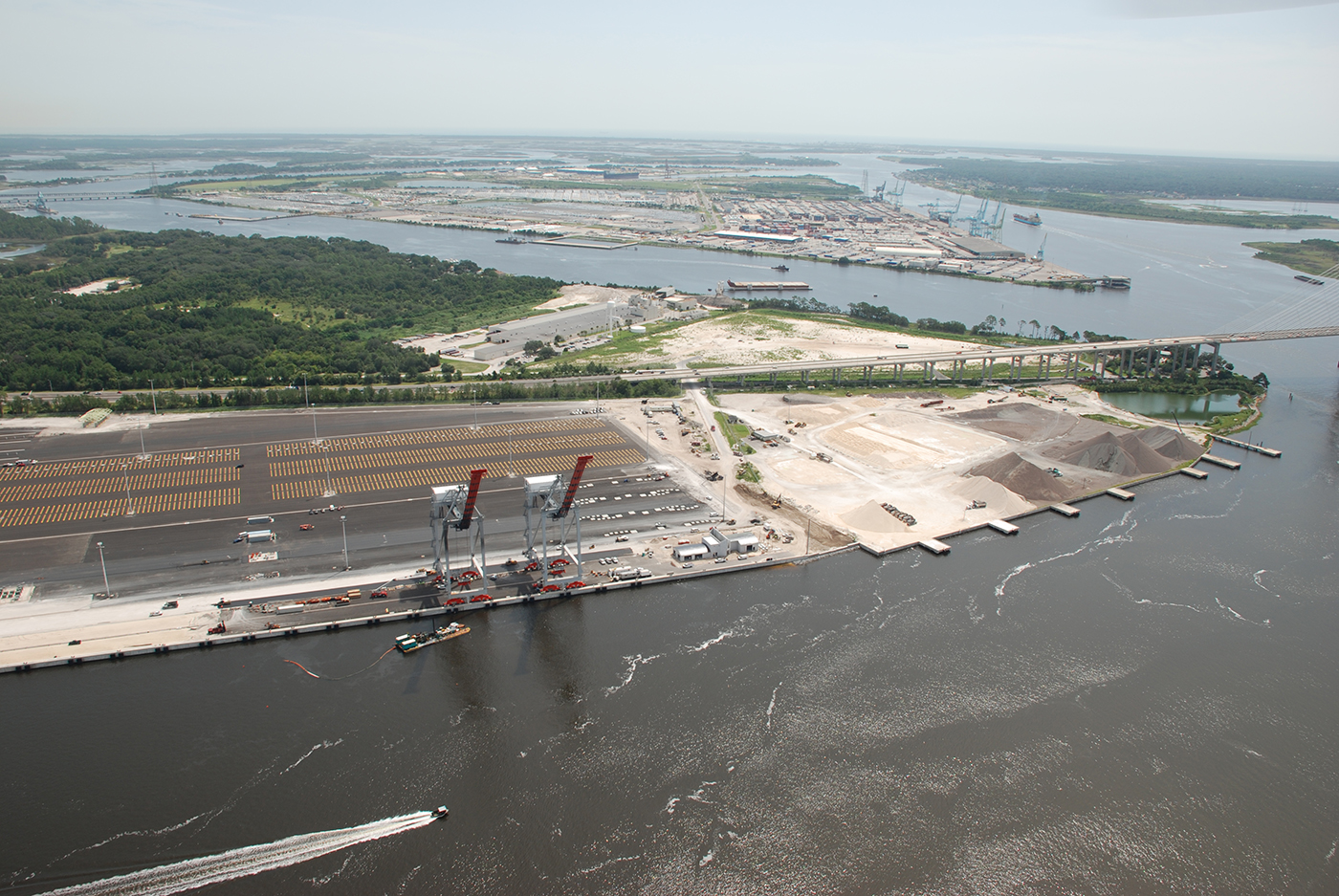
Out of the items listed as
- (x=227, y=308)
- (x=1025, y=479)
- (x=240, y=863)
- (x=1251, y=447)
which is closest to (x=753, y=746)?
(x=240, y=863)

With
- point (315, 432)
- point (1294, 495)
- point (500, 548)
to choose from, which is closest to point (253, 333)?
point (315, 432)

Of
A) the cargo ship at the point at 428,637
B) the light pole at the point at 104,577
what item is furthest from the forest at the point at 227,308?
the cargo ship at the point at 428,637

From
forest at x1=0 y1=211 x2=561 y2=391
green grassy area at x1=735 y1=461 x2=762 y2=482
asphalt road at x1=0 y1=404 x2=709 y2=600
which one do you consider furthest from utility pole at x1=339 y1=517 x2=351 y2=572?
forest at x1=0 y1=211 x2=561 y2=391

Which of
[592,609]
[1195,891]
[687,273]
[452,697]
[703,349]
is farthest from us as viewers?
[687,273]

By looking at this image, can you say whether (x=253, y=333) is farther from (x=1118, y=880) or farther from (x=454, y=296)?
(x=1118, y=880)

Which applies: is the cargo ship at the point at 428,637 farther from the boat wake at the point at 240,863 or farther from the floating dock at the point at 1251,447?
the floating dock at the point at 1251,447

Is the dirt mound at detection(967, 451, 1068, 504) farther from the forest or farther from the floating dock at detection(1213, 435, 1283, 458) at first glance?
the forest
